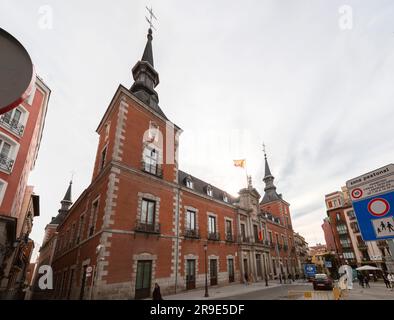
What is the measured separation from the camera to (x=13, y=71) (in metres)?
1.61

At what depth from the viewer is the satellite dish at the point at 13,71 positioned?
1562 millimetres

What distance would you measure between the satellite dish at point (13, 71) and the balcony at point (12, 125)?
18.3 metres

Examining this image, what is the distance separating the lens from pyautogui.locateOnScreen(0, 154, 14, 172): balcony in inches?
570

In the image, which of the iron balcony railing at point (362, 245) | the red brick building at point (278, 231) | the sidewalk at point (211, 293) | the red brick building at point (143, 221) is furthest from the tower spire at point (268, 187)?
the sidewalk at point (211, 293)

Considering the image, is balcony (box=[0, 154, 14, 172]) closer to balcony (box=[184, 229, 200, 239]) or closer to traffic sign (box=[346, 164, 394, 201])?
balcony (box=[184, 229, 200, 239])

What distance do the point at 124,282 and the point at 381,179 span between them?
14.0 meters

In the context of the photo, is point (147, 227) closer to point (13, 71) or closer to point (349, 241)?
point (13, 71)

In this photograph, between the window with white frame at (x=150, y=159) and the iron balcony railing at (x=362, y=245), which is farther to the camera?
the iron balcony railing at (x=362, y=245)

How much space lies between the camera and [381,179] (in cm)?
358

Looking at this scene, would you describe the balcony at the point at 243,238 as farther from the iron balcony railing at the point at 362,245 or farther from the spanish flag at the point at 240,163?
the iron balcony railing at the point at 362,245

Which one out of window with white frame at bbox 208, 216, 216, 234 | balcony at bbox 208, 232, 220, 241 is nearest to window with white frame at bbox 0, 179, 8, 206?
balcony at bbox 208, 232, 220, 241

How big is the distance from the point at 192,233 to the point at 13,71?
755 inches

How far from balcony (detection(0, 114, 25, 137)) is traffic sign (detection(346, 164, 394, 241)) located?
20695 millimetres
